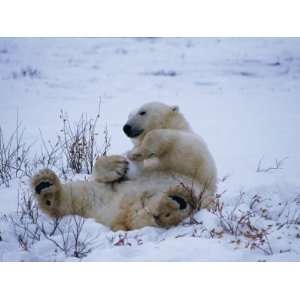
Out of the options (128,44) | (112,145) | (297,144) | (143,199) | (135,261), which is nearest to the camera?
(135,261)

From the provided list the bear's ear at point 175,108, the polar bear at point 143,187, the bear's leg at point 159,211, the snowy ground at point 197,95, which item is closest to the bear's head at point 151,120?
the bear's ear at point 175,108

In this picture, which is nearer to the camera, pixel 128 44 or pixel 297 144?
pixel 297 144

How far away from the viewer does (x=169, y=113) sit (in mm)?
3324

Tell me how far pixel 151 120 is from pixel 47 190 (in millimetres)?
866

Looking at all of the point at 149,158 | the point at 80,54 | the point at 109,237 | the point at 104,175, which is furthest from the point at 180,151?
the point at 80,54

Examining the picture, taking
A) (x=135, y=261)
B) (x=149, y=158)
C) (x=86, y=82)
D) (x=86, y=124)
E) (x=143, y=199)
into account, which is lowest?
(x=135, y=261)

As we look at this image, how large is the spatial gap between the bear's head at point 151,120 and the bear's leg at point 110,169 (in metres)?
0.36

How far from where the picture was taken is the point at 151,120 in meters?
3.32

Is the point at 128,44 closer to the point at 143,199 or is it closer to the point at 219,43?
the point at 219,43

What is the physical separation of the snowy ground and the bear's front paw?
0.12m

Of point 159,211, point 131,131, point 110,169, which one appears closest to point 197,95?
point 131,131

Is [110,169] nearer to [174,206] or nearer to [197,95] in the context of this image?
[174,206]

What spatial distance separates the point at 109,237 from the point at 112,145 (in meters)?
1.21

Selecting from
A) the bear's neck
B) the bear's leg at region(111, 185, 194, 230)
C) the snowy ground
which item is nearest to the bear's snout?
the bear's neck
